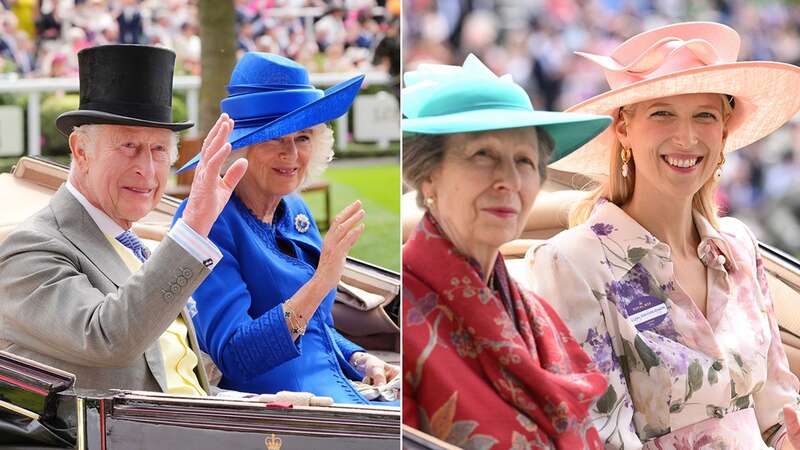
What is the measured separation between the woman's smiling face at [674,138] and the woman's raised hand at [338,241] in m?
0.50

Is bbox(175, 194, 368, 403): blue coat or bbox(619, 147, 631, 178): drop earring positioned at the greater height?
bbox(619, 147, 631, 178): drop earring

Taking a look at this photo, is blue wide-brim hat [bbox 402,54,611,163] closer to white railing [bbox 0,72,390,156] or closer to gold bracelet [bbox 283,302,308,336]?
white railing [bbox 0,72,390,156]

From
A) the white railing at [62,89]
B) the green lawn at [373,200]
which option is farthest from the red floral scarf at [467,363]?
the white railing at [62,89]

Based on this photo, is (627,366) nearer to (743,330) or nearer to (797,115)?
(743,330)

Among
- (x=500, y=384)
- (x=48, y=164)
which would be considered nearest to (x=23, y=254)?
(x=48, y=164)

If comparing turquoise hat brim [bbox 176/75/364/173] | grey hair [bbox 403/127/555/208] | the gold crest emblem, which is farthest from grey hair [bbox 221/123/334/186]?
grey hair [bbox 403/127/555/208]

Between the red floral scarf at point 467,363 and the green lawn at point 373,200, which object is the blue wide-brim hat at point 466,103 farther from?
the green lawn at point 373,200

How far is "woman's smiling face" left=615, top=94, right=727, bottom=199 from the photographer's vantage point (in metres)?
1.98

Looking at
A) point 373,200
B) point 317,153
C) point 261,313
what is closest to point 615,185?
point 373,200

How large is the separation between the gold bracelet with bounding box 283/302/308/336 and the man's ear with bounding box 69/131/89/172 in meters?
0.45

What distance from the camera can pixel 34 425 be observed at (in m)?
2.24

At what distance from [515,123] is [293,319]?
0.82 metres

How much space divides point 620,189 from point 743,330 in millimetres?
322

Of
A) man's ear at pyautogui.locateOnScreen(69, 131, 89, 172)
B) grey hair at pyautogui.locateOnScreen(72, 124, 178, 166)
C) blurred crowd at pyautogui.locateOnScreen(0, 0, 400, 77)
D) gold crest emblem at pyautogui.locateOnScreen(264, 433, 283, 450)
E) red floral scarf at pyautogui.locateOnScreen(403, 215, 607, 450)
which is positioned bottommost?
gold crest emblem at pyautogui.locateOnScreen(264, 433, 283, 450)
